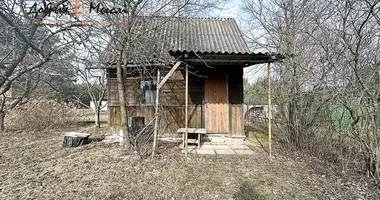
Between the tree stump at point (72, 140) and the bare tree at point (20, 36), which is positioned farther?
the tree stump at point (72, 140)

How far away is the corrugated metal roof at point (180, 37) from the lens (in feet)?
17.1

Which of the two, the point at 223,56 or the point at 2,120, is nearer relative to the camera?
the point at 223,56

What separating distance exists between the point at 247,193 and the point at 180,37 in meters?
6.63

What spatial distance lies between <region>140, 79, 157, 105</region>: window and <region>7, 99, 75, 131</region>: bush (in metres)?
4.74

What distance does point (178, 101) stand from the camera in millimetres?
7191

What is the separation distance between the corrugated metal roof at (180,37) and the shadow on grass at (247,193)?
277 centimetres

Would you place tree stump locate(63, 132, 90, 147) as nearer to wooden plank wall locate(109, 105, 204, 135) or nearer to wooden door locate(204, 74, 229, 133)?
wooden plank wall locate(109, 105, 204, 135)

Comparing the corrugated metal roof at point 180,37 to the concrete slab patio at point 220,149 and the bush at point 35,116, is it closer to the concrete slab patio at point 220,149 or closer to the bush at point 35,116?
the concrete slab patio at point 220,149

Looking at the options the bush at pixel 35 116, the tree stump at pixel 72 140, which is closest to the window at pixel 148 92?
the tree stump at pixel 72 140

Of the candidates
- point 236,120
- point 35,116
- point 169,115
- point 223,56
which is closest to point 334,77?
point 223,56

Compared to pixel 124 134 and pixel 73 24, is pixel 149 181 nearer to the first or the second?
pixel 124 134

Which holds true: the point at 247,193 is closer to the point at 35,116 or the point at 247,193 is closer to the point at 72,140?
the point at 72,140

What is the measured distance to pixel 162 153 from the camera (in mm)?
5254

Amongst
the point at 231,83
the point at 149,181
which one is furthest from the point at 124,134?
the point at 231,83
